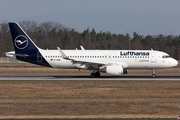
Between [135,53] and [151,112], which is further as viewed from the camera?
[135,53]

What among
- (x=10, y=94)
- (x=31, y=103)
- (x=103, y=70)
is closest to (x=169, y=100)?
(x=31, y=103)

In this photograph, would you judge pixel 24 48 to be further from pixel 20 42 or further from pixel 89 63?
pixel 89 63

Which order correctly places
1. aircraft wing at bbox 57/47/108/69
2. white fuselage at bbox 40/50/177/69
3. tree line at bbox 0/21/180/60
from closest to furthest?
1. aircraft wing at bbox 57/47/108/69
2. white fuselage at bbox 40/50/177/69
3. tree line at bbox 0/21/180/60

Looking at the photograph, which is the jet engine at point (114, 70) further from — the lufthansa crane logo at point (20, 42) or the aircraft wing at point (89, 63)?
the lufthansa crane logo at point (20, 42)

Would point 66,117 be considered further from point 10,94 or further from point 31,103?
point 10,94

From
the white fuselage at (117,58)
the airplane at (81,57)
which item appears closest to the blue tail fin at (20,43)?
the airplane at (81,57)

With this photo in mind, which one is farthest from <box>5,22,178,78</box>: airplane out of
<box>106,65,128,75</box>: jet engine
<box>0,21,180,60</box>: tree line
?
<box>0,21,180,60</box>: tree line

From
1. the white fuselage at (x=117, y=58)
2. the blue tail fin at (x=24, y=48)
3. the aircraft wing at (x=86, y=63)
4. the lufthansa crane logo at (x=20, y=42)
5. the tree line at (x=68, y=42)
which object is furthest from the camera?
the tree line at (x=68, y=42)

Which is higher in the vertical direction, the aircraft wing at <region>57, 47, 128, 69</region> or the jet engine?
the aircraft wing at <region>57, 47, 128, 69</region>

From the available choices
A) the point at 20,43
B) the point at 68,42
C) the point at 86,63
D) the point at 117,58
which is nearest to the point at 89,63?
the point at 86,63

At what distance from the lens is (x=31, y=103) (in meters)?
17.2

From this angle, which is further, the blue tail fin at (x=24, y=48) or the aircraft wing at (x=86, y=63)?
the blue tail fin at (x=24, y=48)

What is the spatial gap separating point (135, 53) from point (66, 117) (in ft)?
78.9

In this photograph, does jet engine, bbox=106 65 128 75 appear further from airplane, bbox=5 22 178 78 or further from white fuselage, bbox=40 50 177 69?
white fuselage, bbox=40 50 177 69
